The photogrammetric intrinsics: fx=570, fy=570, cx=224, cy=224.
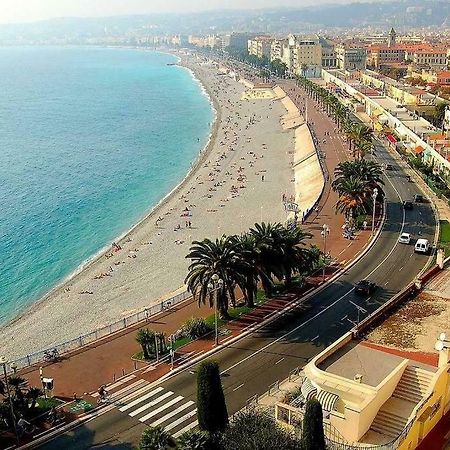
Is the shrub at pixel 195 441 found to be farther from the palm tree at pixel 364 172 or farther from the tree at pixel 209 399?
the palm tree at pixel 364 172

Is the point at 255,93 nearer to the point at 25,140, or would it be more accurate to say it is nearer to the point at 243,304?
the point at 25,140

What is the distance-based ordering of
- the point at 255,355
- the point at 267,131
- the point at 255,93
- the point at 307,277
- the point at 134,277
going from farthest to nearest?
1. the point at 255,93
2. the point at 267,131
3. the point at 134,277
4. the point at 307,277
5. the point at 255,355

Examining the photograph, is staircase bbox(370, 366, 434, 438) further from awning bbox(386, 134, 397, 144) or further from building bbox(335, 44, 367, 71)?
building bbox(335, 44, 367, 71)

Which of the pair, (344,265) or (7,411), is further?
(344,265)

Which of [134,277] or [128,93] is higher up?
[128,93]

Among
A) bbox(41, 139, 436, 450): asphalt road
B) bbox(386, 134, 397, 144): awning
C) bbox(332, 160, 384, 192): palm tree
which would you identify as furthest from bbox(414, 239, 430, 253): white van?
bbox(386, 134, 397, 144): awning

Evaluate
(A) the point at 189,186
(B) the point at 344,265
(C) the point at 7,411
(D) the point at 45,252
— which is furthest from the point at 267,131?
(C) the point at 7,411

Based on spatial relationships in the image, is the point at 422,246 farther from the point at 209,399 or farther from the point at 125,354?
the point at 209,399

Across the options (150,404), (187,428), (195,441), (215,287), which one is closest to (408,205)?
(215,287)
